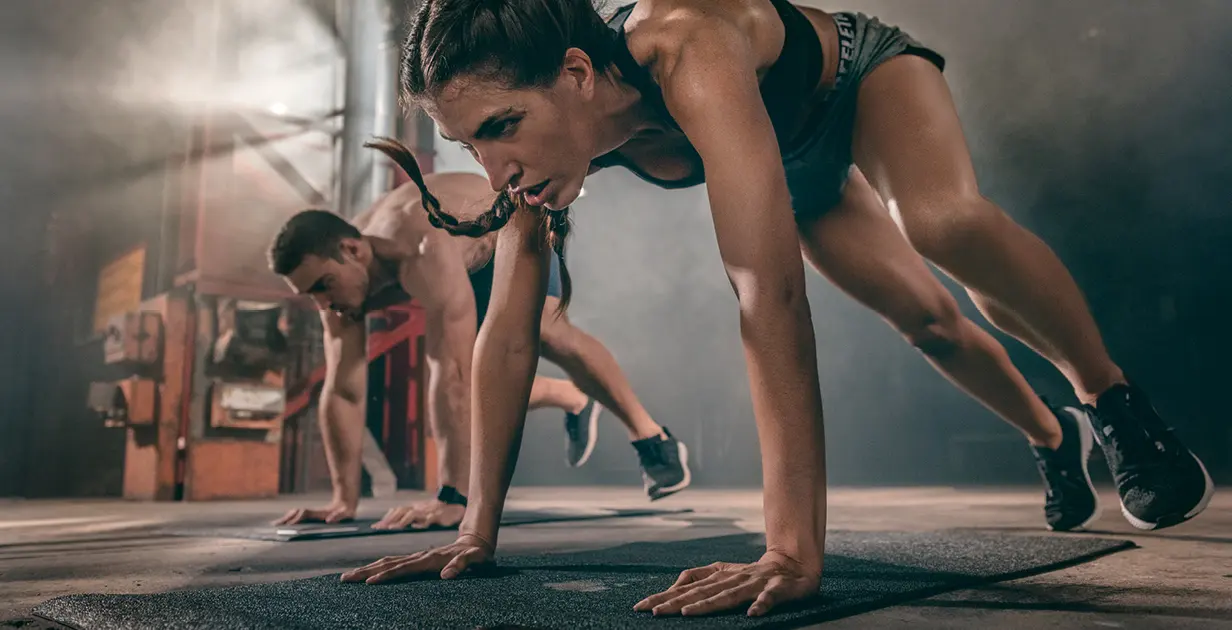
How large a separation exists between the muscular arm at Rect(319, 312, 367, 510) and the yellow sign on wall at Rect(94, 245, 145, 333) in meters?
3.43

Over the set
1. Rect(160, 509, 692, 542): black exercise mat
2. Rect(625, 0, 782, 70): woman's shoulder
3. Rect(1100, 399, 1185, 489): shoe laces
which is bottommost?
Rect(160, 509, 692, 542): black exercise mat

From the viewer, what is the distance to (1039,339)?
1.50 m

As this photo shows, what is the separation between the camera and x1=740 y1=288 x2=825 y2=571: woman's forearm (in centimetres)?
99

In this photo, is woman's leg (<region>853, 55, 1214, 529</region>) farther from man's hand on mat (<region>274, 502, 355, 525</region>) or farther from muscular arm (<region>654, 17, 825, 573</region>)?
man's hand on mat (<region>274, 502, 355, 525</region>)

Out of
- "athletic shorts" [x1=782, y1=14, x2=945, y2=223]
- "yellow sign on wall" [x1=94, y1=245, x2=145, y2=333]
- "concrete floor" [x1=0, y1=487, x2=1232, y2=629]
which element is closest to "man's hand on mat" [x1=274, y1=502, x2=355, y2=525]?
"concrete floor" [x1=0, y1=487, x2=1232, y2=629]

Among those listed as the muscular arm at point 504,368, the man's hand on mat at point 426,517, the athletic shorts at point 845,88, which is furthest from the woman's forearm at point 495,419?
the man's hand on mat at point 426,517

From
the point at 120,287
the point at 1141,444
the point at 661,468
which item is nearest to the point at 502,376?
the point at 1141,444

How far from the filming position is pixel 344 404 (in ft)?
9.23

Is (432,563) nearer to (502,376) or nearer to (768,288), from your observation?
(502,376)

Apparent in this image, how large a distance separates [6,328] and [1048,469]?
6.91 m

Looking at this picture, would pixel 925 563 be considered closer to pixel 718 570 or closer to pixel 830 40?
pixel 718 570

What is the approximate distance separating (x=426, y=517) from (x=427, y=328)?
1.88ft

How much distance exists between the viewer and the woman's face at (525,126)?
1.13 meters

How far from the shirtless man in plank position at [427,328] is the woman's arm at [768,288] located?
128 centimetres
